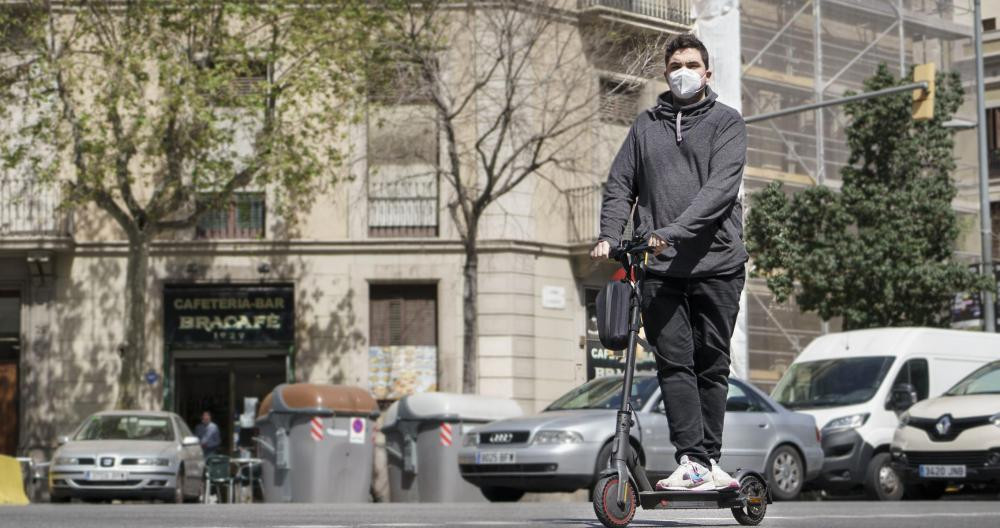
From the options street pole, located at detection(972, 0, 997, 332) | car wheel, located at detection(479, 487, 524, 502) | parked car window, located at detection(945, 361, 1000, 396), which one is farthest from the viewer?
street pole, located at detection(972, 0, 997, 332)

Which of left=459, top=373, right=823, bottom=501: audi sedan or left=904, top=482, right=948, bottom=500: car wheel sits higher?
left=459, top=373, right=823, bottom=501: audi sedan

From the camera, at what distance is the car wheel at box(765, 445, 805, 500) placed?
1681cm

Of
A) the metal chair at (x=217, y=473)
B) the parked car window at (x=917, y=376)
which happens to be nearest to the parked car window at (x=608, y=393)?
the parked car window at (x=917, y=376)

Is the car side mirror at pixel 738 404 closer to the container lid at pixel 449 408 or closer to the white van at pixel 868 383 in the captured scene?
the white van at pixel 868 383

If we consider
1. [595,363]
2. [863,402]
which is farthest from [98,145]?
[595,363]

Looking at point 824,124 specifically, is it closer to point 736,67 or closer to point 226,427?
point 736,67

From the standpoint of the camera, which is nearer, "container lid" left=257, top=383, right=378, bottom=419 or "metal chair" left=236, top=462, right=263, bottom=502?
"container lid" left=257, top=383, right=378, bottom=419

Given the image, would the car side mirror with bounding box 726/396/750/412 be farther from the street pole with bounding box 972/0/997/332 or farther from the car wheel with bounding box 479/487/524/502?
the street pole with bounding box 972/0/997/332

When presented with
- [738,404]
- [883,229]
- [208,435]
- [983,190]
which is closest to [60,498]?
[208,435]

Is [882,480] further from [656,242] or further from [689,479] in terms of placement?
[656,242]

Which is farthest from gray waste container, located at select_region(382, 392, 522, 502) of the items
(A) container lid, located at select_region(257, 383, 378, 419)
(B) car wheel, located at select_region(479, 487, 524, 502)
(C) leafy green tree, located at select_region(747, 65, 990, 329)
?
(C) leafy green tree, located at select_region(747, 65, 990, 329)

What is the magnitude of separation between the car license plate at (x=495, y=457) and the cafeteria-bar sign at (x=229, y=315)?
14820mm

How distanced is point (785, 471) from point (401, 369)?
592 inches

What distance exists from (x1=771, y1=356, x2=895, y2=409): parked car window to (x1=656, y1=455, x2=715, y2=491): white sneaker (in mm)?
14382
